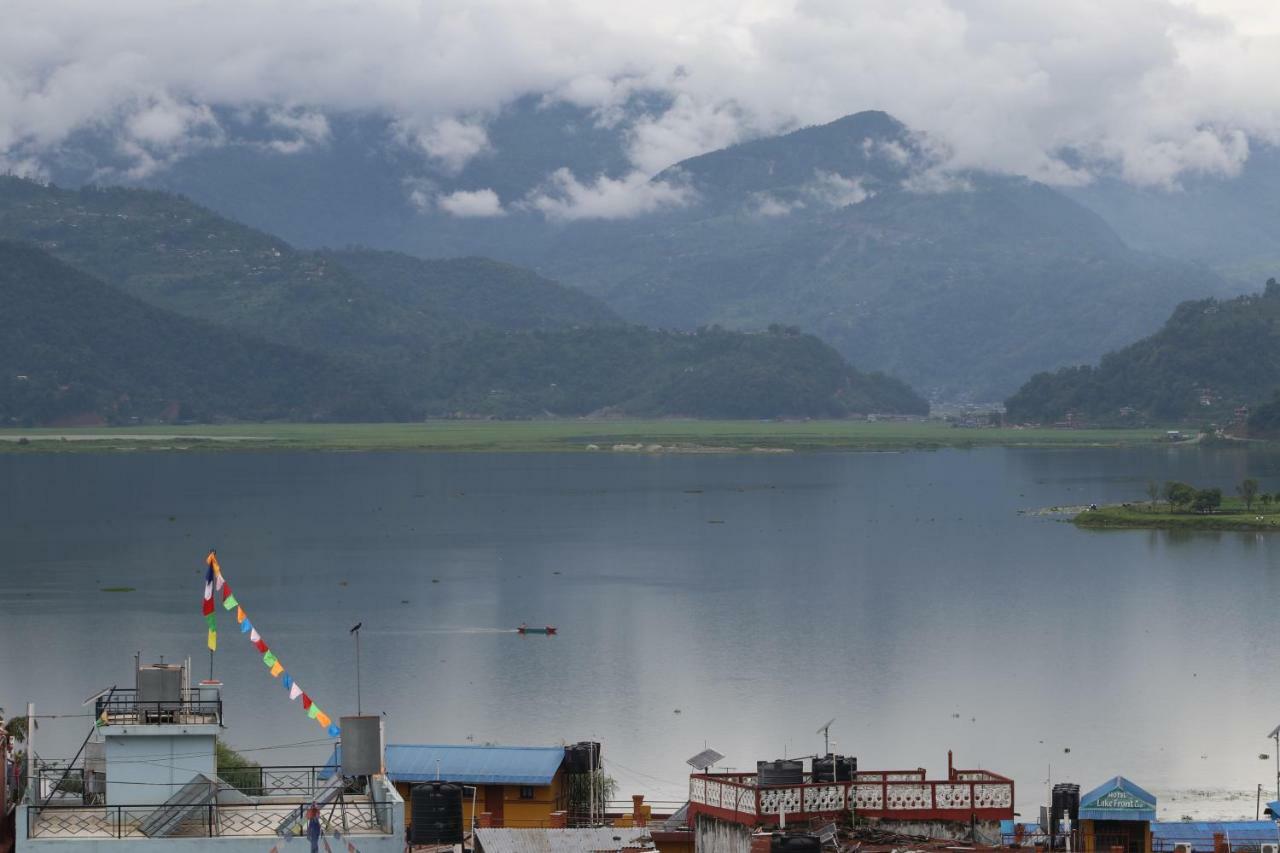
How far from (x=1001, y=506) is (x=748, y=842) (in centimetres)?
9648

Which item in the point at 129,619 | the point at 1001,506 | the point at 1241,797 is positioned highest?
the point at 1001,506

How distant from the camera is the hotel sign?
23969mm

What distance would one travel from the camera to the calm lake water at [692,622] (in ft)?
136

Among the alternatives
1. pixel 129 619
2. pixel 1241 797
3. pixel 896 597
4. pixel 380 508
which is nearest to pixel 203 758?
pixel 1241 797

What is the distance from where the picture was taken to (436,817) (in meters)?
20.4

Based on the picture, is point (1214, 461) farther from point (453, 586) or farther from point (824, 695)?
point (824, 695)

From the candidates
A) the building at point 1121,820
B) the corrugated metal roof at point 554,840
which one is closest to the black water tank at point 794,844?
the corrugated metal roof at point 554,840

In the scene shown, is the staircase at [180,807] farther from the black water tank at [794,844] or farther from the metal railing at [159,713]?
the black water tank at [794,844]

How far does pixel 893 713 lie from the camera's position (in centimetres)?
4450

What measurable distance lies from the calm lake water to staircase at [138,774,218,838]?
64.6ft

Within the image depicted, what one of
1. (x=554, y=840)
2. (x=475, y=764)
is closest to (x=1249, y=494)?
(x=475, y=764)

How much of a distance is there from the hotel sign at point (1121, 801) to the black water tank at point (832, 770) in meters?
4.21

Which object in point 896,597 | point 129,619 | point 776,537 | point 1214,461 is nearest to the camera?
point 129,619

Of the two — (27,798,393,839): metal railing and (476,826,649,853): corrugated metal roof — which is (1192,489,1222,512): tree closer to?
(476,826,649,853): corrugated metal roof
